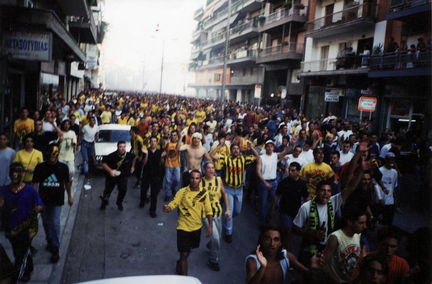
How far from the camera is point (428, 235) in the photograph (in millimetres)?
3646

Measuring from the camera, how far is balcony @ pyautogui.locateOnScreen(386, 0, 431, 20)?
51.4 feet

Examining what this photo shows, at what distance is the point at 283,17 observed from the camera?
29.3 metres

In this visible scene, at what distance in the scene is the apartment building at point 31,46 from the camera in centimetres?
781

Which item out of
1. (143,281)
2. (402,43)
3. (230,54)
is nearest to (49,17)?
(143,281)

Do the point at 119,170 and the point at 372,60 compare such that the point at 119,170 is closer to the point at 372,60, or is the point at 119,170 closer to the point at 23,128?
the point at 23,128

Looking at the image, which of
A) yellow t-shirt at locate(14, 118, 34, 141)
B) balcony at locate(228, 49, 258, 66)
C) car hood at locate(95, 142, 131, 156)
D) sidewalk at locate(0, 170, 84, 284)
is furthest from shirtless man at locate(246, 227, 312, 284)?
balcony at locate(228, 49, 258, 66)

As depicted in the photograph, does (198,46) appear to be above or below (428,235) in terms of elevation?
above

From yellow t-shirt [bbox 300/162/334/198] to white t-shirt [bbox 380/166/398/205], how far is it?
1.26m

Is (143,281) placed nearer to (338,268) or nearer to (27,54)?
(338,268)

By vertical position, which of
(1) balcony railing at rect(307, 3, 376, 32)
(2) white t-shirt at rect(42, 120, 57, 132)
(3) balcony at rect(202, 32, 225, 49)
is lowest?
(2) white t-shirt at rect(42, 120, 57, 132)

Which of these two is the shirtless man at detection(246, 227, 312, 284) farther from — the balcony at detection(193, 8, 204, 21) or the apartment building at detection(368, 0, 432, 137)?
the balcony at detection(193, 8, 204, 21)

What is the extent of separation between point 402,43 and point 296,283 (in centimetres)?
1844

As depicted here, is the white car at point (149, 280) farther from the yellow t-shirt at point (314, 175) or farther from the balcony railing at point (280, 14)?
the balcony railing at point (280, 14)

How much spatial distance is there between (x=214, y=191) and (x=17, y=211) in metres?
2.62
